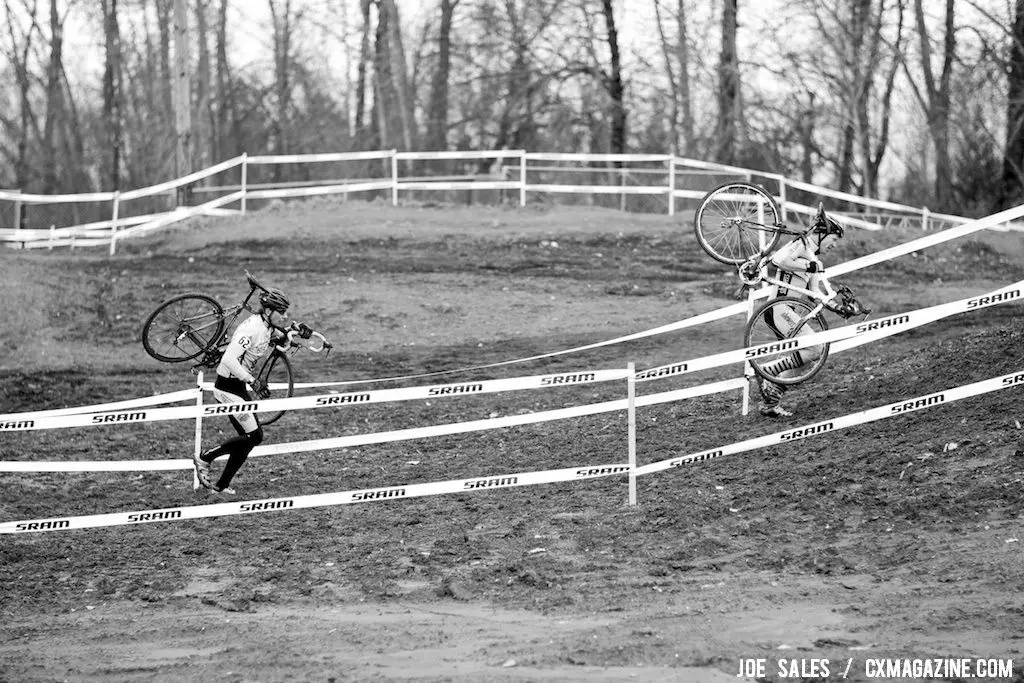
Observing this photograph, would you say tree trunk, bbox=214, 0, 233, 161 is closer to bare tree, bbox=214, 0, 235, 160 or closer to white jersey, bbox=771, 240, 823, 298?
bare tree, bbox=214, 0, 235, 160

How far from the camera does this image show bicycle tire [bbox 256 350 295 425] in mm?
13930

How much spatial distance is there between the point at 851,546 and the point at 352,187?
19.2m

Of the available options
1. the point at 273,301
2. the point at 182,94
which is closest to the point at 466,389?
the point at 273,301

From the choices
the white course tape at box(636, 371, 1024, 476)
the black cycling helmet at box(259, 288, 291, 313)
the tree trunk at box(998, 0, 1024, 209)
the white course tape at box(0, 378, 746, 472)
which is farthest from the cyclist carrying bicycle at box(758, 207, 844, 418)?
the tree trunk at box(998, 0, 1024, 209)

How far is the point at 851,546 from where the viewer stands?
856 cm

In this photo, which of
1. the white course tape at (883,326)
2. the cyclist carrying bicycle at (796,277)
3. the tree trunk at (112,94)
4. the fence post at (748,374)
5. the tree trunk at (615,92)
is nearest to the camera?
the white course tape at (883,326)

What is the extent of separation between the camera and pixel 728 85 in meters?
33.5

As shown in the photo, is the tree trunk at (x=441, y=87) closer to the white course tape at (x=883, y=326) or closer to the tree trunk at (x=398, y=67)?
the tree trunk at (x=398, y=67)

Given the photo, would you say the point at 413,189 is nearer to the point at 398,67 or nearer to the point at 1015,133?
the point at 398,67

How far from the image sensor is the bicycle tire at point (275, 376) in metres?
13.9

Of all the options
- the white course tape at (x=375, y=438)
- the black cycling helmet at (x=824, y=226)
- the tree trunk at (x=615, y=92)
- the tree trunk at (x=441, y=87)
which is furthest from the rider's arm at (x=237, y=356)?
the tree trunk at (x=441, y=87)

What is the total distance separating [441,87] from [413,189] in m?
13.4

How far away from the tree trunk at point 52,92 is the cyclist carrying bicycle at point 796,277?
40.1 meters

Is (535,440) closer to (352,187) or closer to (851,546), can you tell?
(851,546)
